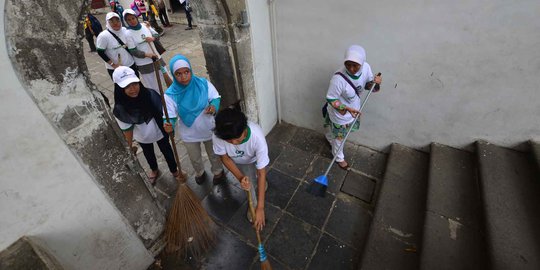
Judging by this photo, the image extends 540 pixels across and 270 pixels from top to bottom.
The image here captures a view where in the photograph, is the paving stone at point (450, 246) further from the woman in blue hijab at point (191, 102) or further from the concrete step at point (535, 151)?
the woman in blue hijab at point (191, 102)

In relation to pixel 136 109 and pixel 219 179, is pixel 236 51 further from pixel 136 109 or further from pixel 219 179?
pixel 219 179

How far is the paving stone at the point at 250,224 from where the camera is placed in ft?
10.5

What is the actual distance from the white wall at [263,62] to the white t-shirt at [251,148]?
1704mm

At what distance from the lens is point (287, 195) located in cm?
369

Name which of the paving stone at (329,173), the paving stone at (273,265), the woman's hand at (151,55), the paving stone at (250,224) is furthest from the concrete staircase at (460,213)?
the woman's hand at (151,55)

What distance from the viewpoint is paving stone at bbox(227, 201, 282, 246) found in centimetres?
319

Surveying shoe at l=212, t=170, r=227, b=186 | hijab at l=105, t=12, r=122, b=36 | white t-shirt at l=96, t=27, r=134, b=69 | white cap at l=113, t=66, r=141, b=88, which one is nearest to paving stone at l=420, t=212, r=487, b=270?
shoe at l=212, t=170, r=227, b=186

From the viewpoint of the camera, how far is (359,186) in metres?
3.76

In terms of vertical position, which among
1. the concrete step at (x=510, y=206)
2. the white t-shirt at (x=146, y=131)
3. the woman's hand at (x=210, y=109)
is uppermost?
the woman's hand at (x=210, y=109)

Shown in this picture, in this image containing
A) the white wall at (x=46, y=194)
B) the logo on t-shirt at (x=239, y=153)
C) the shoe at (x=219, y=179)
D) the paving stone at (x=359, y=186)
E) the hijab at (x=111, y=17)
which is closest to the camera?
the white wall at (x=46, y=194)

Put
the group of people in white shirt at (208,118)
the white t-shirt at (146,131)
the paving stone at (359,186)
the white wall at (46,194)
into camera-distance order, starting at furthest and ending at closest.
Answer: the paving stone at (359,186)
the white t-shirt at (146,131)
the group of people in white shirt at (208,118)
the white wall at (46,194)

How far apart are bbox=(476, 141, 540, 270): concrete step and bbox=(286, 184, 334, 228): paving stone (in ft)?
5.60

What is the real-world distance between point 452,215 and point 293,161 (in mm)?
2265

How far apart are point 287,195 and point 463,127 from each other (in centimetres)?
264
